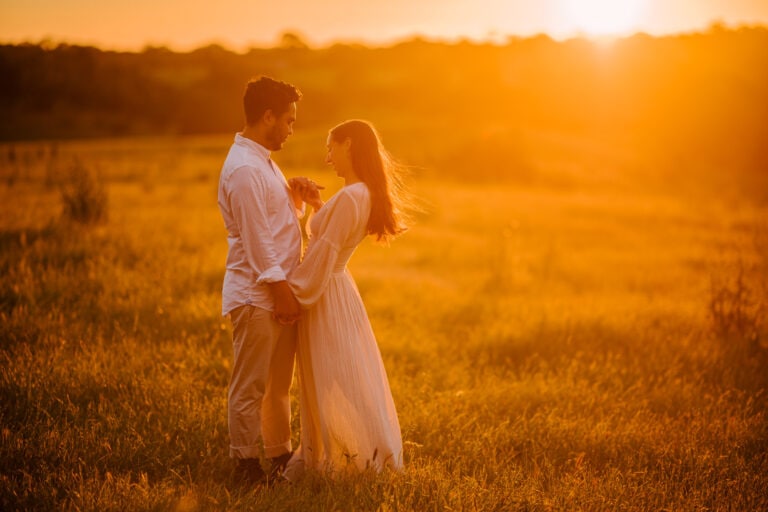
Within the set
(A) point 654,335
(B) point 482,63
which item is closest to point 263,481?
(A) point 654,335

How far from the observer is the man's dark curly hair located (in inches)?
144

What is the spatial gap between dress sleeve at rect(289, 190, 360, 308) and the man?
0.35 feet

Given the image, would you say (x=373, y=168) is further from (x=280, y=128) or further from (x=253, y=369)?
(x=253, y=369)

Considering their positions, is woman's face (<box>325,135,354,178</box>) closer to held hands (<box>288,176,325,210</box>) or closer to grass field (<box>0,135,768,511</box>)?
held hands (<box>288,176,325,210</box>)

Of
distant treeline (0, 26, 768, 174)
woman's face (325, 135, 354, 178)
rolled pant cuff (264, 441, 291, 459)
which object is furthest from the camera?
distant treeline (0, 26, 768, 174)

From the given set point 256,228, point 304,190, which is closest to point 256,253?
point 256,228

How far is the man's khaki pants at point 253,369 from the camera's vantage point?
12.4ft

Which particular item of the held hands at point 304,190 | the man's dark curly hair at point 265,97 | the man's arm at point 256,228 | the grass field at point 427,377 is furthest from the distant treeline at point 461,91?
the man's arm at point 256,228

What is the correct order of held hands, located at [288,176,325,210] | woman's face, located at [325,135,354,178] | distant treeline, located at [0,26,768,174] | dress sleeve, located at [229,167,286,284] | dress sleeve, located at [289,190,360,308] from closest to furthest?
dress sleeve, located at [229,167,286,284], dress sleeve, located at [289,190,360,308], woman's face, located at [325,135,354,178], held hands, located at [288,176,325,210], distant treeline, located at [0,26,768,174]

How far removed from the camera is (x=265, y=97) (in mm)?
3686

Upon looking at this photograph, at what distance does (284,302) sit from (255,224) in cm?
51

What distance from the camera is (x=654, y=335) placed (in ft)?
24.5

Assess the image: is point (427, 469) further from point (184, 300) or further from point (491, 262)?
point (491, 262)

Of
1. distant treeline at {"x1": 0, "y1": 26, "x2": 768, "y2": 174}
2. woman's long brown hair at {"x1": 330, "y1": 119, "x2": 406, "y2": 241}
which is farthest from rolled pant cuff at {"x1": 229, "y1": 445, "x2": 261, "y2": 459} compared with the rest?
distant treeline at {"x1": 0, "y1": 26, "x2": 768, "y2": 174}
